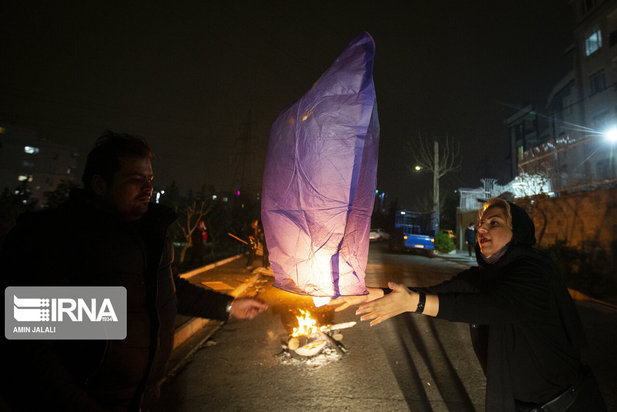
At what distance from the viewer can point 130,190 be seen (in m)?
1.45

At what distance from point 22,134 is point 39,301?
82.8m

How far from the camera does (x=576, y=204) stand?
9.66 m

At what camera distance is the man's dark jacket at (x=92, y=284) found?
3.34ft

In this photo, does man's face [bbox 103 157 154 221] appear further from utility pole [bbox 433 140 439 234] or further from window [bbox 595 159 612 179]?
utility pole [bbox 433 140 439 234]

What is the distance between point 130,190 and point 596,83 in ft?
92.6

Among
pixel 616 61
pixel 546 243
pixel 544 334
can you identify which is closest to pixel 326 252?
pixel 544 334

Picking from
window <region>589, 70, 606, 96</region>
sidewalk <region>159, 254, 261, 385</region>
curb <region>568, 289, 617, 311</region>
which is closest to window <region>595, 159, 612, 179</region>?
curb <region>568, 289, 617, 311</region>

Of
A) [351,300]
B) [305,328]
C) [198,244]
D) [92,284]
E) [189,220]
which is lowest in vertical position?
[305,328]

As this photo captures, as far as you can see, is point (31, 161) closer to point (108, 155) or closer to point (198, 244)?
point (198, 244)

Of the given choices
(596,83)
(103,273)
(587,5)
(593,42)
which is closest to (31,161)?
(103,273)

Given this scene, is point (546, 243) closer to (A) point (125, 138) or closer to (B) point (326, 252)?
(B) point (326, 252)

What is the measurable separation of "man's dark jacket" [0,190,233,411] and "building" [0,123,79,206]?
218 feet

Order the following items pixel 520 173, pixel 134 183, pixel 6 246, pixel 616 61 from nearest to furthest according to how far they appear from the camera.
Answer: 1. pixel 6 246
2. pixel 134 183
3. pixel 520 173
4. pixel 616 61

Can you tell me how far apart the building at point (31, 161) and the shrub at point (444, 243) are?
62.1 metres
